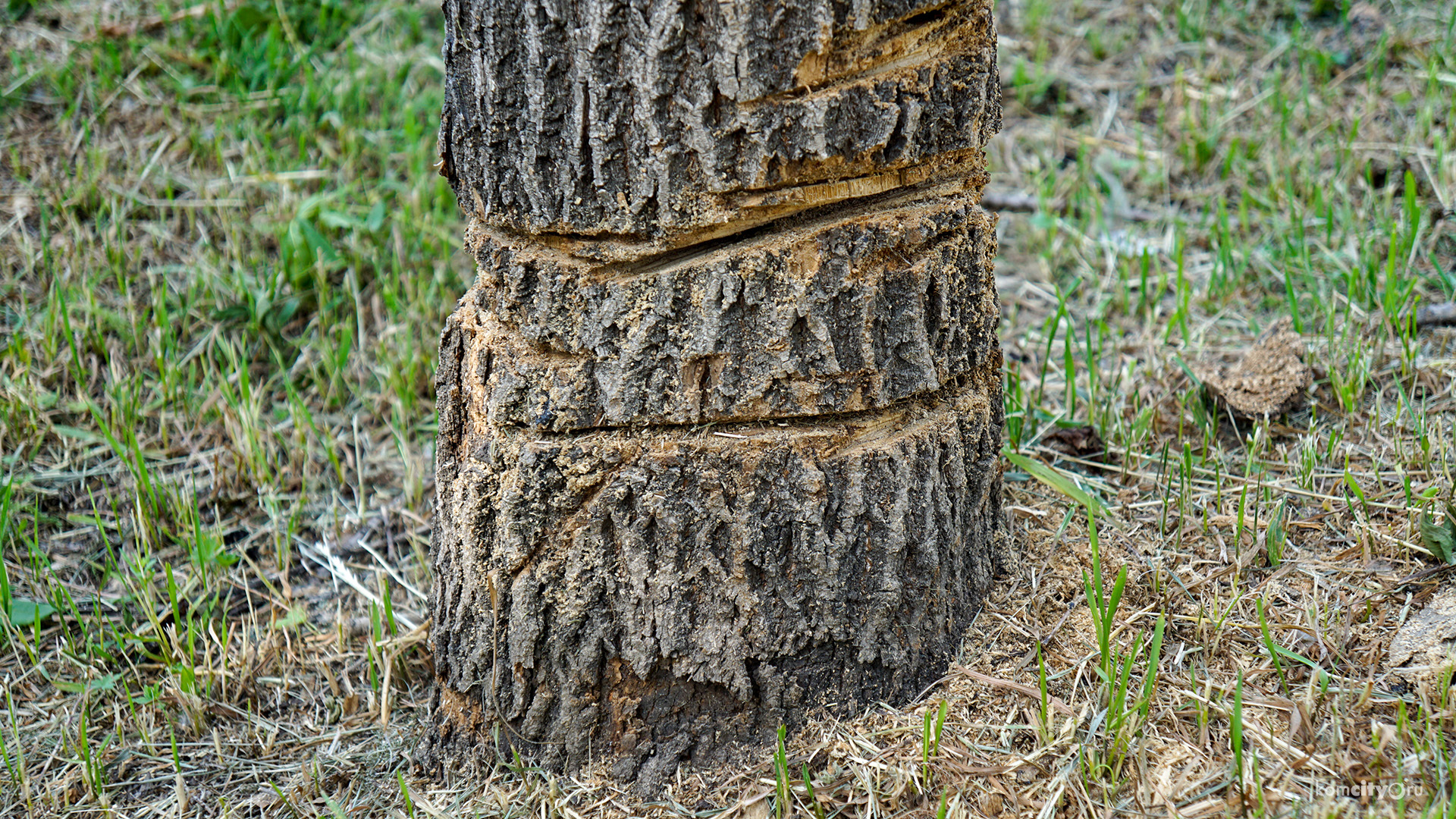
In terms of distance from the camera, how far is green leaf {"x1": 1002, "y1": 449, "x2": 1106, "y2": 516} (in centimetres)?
209

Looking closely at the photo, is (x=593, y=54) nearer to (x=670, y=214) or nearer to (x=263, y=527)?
(x=670, y=214)

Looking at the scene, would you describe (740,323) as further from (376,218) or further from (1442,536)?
(376,218)

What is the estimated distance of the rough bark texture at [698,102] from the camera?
4.76 feet

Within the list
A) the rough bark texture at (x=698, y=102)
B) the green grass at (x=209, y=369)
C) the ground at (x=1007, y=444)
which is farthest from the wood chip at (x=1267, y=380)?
the green grass at (x=209, y=369)

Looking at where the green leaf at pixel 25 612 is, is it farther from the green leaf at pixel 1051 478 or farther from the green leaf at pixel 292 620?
the green leaf at pixel 1051 478

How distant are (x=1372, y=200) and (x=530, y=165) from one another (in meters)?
2.82

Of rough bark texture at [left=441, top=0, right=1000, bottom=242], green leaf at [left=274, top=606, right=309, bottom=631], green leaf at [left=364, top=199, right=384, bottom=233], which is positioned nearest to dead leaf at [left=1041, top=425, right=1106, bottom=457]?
rough bark texture at [left=441, top=0, right=1000, bottom=242]

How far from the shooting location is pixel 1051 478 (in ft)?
7.02

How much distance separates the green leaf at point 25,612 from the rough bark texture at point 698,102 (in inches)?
57.7

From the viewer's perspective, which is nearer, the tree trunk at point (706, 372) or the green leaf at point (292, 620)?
the tree trunk at point (706, 372)

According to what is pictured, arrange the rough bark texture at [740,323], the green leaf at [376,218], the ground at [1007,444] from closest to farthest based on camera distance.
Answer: the rough bark texture at [740,323]
the ground at [1007,444]
the green leaf at [376,218]

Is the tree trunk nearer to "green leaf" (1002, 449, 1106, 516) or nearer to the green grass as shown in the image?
"green leaf" (1002, 449, 1106, 516)

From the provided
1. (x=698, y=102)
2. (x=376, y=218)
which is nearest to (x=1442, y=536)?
(x=698, y=102)

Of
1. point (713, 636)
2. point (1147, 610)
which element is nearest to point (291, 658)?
point (713, 636)
